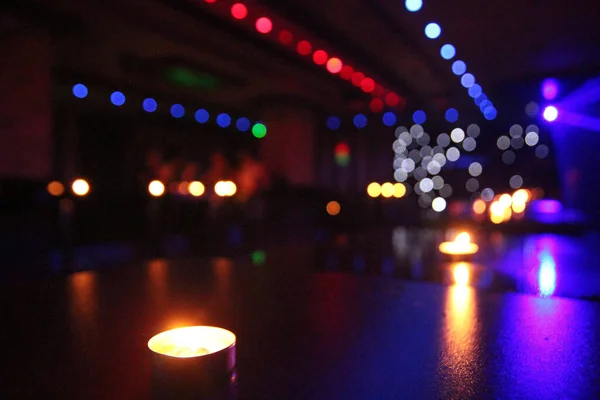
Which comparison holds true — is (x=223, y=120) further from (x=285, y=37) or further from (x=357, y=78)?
(x=285, y=37)

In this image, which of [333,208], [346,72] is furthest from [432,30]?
[333,208]

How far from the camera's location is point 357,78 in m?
5.84

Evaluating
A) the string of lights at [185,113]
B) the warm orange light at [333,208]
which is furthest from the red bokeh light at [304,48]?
the string of lights at [185,113]

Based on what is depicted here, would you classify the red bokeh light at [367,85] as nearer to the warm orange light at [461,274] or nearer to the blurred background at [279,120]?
the blurred background at [279,120]

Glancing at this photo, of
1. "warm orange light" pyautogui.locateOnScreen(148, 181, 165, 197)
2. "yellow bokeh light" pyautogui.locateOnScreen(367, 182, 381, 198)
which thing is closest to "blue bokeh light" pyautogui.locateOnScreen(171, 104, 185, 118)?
"warm orange light" pyautogui.locateOnScreen(148, 181, 165, 197)

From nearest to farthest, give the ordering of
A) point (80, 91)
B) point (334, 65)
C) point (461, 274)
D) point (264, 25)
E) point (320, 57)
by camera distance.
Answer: point (461, 274), point (264, 25), point (320, 57), point (334, 65), point (80, 91)

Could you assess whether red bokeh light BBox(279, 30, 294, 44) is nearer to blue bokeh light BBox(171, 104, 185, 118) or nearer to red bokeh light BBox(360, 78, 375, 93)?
red bokeh light BBox(360, 78, 375, 93)

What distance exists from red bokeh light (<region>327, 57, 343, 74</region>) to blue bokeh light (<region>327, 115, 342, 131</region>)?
3.46 metres

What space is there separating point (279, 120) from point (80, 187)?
4202mm

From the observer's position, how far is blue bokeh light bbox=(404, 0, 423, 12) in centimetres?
361

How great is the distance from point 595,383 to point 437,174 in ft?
49.2

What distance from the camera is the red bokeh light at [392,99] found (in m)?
6.89

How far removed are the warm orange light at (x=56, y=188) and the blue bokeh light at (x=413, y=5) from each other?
141 inches

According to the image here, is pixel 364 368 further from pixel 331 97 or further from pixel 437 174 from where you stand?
pixel 437 174
